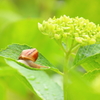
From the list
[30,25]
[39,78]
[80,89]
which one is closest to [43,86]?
[39,78]

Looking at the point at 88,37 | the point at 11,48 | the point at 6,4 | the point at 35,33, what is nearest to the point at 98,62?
the point at 88,37

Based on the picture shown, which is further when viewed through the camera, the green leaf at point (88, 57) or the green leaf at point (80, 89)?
the green leaf at point (88, 57)

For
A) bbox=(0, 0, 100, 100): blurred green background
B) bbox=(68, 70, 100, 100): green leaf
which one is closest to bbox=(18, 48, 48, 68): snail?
bbox=(68, 70, 100, 100): green leaf

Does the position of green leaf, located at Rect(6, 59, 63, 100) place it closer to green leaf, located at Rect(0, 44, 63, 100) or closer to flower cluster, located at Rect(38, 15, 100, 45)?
green leaf, located at Rect(0, 44, 63, 100)

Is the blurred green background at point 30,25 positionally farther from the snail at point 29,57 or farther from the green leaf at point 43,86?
the snail at point 29,57

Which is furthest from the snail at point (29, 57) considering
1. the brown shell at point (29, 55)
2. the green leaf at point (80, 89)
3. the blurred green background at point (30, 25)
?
the blurred green background at point (30, 25)

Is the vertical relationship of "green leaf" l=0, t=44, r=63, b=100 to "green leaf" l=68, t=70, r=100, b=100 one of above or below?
above

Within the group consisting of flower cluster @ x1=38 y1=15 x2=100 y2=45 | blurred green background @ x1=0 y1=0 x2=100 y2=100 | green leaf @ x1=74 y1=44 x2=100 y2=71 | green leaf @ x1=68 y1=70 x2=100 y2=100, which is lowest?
green leaf @ x1=68 y1=70 x2=100 y2=100

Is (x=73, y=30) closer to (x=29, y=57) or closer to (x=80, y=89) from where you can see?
(x=29, y=57)

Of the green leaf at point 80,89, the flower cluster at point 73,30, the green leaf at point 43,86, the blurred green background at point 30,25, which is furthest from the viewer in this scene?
the blurred green background at point 30,25
